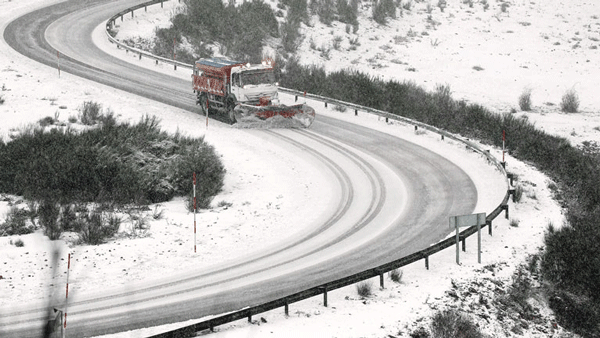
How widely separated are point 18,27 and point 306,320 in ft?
121

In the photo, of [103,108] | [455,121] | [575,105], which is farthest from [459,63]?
[103,108]

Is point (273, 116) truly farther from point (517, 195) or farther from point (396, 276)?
point (396, 276)

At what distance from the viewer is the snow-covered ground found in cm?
1639

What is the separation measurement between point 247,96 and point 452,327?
17245 millimetres

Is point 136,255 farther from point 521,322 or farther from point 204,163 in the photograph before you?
point 521,322

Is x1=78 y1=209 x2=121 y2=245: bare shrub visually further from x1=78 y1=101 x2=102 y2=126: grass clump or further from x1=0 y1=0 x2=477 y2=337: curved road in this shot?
x1=78 y1=101 x2=102 y2=126: grass clump

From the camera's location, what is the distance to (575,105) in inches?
1518

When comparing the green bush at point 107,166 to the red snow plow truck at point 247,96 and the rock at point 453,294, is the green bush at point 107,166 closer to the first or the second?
the red snow plow truck at point 247,96

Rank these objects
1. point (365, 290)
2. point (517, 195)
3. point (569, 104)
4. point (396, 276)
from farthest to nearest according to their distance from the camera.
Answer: point (569, 104) < point (517, 195) < point (396, 276) < point (365, 290)

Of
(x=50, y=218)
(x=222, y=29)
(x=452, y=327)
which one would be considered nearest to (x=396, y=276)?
(x=452, y=327)

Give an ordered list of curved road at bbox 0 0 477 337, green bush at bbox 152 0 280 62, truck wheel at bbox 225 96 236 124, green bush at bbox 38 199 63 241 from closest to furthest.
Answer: curved road at bbox 0 0 477 337, green bush at bbox 38 199 63 241, truck wheel at bbox 225 96 236 124, green bush at bbox 152 0 280 62

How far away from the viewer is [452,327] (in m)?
15.4

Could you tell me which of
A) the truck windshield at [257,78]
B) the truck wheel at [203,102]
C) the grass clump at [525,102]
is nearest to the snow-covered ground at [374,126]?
the grass clump at [525,102]

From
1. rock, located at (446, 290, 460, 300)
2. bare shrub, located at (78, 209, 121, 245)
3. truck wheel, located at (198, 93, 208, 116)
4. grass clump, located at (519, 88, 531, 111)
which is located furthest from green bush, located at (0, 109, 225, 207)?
grass clump, located at (519, 88, 531, 111)
